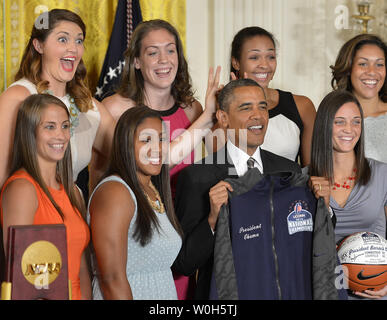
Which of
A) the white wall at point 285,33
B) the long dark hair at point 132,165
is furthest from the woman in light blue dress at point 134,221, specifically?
the white wall at point 285,33

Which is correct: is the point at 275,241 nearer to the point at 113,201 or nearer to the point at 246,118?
the point at 246,118

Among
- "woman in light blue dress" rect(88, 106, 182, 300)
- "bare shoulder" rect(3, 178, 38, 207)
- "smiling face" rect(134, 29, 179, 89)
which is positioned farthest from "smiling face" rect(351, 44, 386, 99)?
"bare shoulder" rect(3, 178, 38, 207)

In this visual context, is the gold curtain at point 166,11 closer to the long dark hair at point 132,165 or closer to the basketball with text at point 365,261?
the long dark hair at point 132,165

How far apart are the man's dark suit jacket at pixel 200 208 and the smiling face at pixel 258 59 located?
742 millimetres

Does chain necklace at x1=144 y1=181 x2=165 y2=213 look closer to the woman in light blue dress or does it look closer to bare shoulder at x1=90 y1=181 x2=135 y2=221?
the woman in light blue dress

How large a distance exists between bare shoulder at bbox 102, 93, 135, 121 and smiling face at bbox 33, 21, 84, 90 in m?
0.27

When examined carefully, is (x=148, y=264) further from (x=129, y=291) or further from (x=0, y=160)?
(x=0, y=160)

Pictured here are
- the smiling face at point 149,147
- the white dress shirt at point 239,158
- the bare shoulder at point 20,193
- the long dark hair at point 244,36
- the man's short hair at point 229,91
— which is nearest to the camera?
the bare shoulder at point 20,193

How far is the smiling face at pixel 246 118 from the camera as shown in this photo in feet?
9.30

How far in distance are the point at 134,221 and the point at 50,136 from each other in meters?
0.46

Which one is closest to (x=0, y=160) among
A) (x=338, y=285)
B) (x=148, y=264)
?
(x=148, y=264)

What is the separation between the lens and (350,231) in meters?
2.93

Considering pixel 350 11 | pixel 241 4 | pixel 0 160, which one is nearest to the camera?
pixel 0 160

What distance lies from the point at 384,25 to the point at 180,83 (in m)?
3.19
